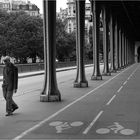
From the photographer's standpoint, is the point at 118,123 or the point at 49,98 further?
the point at 49,98

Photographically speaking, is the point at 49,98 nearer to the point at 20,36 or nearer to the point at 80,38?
the point at 80,38

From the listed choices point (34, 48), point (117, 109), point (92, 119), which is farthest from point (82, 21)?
point (34, 48)

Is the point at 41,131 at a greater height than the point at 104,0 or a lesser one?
→ lesser

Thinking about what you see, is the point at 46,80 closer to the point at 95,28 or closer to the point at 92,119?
the point at 92,119

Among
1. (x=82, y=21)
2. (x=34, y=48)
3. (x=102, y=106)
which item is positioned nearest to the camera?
(x=102, y=106)

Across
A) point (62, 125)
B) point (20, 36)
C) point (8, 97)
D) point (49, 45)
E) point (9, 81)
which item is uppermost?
point (20, 36)

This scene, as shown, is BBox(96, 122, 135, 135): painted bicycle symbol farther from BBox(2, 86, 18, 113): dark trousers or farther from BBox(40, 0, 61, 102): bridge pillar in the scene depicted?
BBox(40, 0, 61, 102): bridge pillar

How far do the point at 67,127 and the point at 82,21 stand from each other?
17.5 m

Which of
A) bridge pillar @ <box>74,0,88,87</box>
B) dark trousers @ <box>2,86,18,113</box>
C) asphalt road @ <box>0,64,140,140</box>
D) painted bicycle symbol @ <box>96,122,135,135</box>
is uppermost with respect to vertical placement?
bridge pillar @ <box>74,0,88,87</box>

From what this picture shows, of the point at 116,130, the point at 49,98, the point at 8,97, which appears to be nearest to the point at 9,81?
the point at 8,97

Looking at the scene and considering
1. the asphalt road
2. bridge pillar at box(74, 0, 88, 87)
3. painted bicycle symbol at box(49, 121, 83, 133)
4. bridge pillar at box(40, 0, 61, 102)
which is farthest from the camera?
bridge pillar at box(74, 0, 88, 87)

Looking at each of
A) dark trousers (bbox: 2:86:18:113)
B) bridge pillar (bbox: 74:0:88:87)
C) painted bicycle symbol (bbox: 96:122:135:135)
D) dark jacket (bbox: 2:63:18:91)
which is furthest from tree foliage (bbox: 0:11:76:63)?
painted bicycle symbol (bbox: 96:122:135:135)

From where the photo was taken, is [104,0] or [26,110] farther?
[104,0]

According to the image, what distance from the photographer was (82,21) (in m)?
28.1
